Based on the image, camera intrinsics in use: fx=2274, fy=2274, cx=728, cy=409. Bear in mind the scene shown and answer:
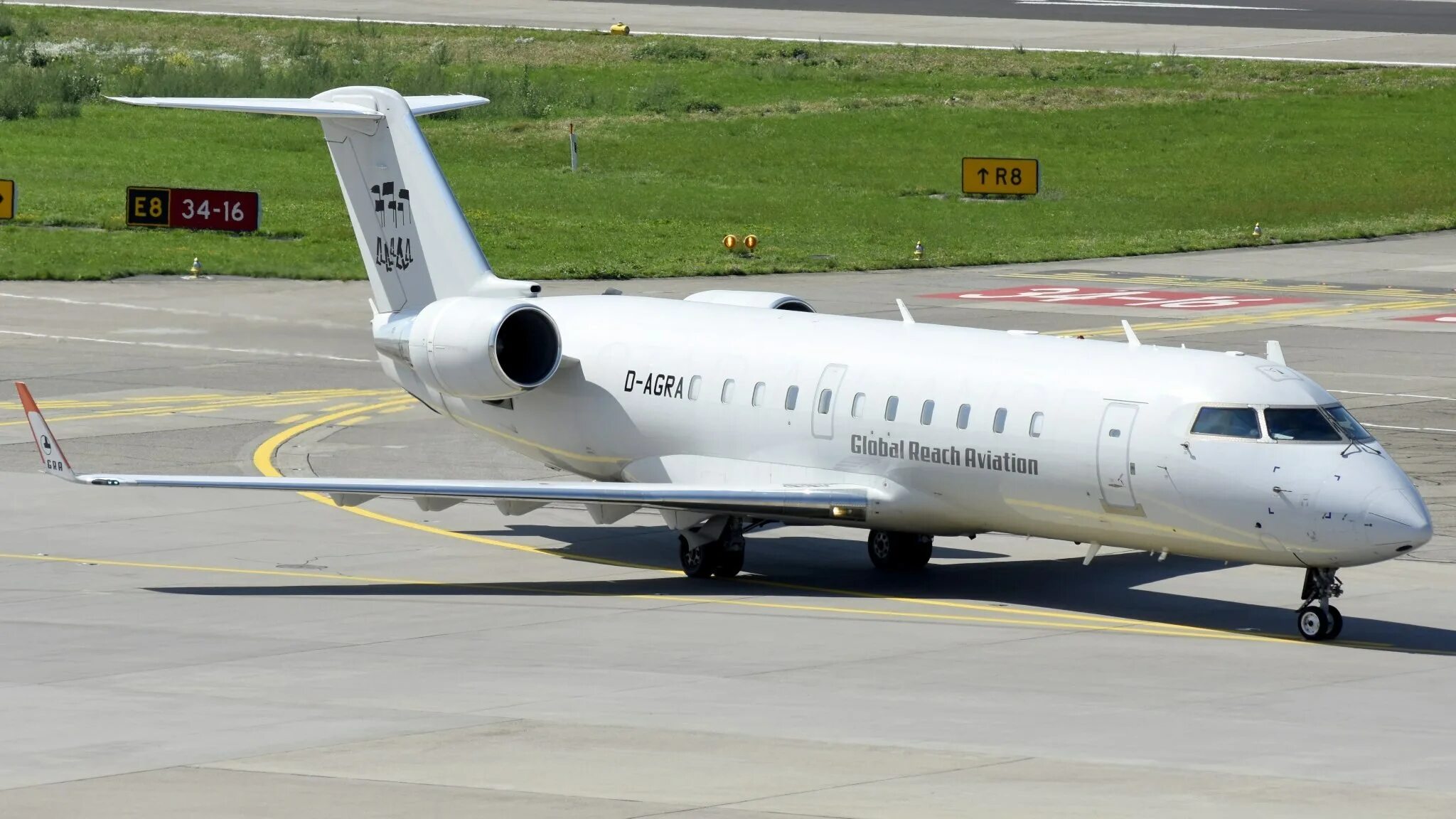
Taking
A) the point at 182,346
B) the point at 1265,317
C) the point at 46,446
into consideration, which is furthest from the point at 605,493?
the point at 1265,317

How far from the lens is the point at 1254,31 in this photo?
100m

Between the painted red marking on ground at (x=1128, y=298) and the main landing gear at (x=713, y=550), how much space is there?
2800 centimetres

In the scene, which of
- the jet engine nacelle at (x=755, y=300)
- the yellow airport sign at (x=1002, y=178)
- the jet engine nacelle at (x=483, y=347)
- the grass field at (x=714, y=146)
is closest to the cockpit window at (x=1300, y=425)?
the jet engine nacelle at (x=755, y=300)

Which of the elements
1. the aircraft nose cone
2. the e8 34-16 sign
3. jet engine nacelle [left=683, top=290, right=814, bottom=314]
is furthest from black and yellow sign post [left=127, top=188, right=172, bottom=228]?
the aircraft nose cone

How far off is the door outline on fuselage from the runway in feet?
5.84

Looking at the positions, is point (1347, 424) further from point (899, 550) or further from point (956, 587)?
point (899, 550)

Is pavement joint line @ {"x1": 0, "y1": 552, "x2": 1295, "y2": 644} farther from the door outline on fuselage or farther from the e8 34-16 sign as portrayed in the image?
the e8 34-16 sign

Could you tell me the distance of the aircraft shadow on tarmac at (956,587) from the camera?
22938 millimetres

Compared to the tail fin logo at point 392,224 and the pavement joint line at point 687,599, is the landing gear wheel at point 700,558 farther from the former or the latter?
the tail fin logo at point 392,224

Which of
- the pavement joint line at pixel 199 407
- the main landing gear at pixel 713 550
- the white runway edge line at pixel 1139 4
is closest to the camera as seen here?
the main landing gear at pixel 713 550

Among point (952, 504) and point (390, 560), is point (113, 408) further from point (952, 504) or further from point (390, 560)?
point (952, 504)

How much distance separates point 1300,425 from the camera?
70.8ft

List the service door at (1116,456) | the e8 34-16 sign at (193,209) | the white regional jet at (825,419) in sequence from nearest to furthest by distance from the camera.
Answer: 1. the white regional jet at (825,419)
2. the service door at (1116,456)
3. the e8 34-16 sign at (193,209)

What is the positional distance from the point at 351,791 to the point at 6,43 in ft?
284
